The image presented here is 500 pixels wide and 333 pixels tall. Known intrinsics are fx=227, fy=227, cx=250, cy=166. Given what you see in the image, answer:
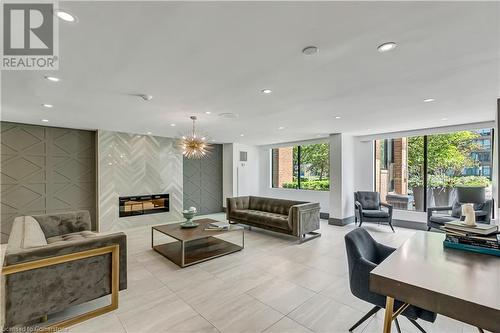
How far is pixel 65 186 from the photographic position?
529 cm

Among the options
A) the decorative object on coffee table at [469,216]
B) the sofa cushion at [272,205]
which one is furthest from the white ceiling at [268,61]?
the sofa cushion at [272,205]

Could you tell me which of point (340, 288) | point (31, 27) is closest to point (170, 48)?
point (31, 27)

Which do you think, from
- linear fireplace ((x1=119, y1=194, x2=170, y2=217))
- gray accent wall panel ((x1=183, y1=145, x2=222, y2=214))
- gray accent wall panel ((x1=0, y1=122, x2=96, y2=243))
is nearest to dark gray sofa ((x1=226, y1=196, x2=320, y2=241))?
gray accent wall panel ((x1=183, y1=145, x2=222, y2=214))

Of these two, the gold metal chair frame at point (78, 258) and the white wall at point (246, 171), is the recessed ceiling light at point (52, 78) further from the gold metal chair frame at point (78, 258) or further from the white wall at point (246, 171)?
the white wall at point (246, 171)

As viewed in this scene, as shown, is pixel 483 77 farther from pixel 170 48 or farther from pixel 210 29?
pixel 170 48

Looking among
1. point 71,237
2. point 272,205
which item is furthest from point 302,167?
point 71,237

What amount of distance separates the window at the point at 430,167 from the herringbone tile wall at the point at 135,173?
20.3 feet

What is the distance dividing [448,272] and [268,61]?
2.06 metres

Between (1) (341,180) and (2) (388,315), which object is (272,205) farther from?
(2) (388,315)

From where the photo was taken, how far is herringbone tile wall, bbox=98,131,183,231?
5.64 metres

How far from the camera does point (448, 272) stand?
1336 millimetres

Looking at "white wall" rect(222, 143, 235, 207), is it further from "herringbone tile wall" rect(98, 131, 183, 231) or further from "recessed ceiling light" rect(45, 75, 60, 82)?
"recessed ceiling light" rect(45, 75, 60, 82)

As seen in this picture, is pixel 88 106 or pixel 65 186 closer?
pixel 88 106

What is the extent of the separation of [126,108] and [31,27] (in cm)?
210
